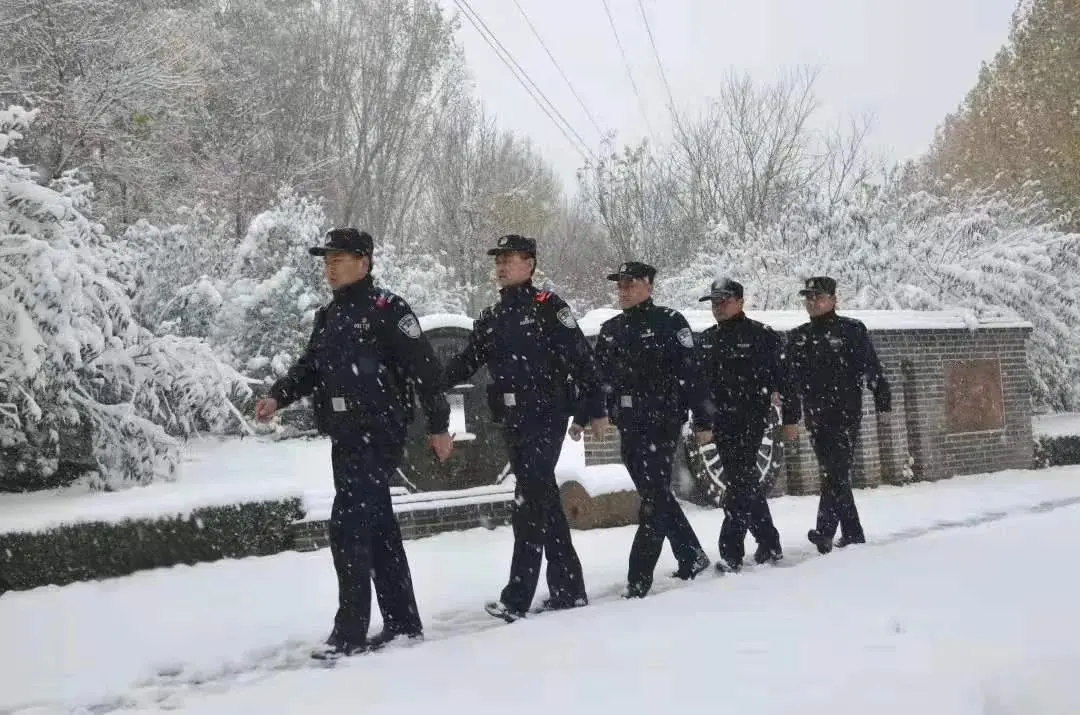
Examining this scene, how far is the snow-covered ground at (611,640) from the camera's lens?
10.7 feet

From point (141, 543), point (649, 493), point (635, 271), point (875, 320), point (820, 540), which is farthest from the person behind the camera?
point (875, 320)

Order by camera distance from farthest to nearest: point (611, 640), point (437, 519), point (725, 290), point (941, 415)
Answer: point (941, 415)
point (437, 519)
point (725, 290)
point (611, 640)

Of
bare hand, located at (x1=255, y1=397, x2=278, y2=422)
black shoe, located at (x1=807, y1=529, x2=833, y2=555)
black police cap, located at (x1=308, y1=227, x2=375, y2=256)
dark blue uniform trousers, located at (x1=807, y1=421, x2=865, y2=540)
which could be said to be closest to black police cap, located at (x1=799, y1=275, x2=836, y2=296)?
dark blue uniform trousers, located at (x1=807, y1=421, x2=865, y2=540)

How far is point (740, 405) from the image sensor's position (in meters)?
6.42

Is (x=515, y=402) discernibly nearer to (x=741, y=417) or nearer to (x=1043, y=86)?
(x=741, y=417)

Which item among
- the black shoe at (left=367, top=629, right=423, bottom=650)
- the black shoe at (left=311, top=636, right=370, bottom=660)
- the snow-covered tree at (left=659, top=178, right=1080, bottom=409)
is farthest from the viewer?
the snow-covered tree at (left=659, top=178, right=1080, bottom=409)

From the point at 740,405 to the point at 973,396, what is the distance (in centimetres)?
750

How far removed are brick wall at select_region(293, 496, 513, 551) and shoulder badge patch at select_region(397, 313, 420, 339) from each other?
11.7ft

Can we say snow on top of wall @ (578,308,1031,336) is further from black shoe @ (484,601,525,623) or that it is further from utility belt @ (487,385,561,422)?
black shoe @ (484,601,525,623)

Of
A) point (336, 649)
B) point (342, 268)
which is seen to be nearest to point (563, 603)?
point (336, 649)

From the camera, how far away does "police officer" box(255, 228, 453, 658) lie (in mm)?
4531

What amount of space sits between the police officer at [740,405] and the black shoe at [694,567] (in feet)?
0.83

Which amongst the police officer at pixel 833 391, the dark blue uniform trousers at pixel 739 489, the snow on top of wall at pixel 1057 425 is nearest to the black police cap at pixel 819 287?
the police officer at pixel 833 391

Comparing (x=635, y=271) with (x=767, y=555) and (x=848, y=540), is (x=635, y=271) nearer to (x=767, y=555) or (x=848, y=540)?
(x=767, y=555)
